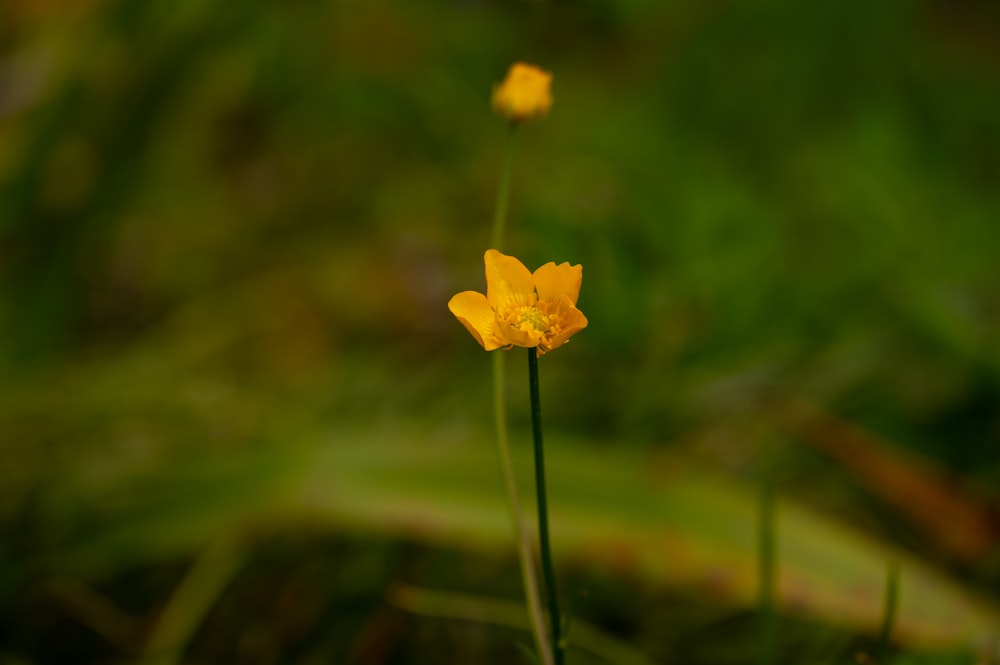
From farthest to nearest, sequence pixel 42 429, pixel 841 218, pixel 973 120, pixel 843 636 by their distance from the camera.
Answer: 1. pixel 973 120
2. pixel 841 218
3. pixel 42 429
4. pixel 843 636

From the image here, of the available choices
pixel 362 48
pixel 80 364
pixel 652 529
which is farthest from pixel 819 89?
pixel 80 364

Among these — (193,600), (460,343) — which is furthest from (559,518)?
(460,343)

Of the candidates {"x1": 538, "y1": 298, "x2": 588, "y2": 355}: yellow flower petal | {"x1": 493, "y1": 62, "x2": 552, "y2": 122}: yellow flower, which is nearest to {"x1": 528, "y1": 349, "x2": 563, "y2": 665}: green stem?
{"x1": 538, "y1": 298, "x2": 588, "y2": 355}: yellow flower petal

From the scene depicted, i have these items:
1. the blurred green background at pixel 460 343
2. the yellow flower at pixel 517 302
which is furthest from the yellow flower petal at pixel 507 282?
the blurred green background at pixel 460 343

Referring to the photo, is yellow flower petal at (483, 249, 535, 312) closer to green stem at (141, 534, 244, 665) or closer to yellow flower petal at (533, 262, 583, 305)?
yellow flower petal at (533, 262, 583, 305)

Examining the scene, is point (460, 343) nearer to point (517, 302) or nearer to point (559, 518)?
point (559, 518)

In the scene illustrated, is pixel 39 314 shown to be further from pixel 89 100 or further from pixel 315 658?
pixel 315 658

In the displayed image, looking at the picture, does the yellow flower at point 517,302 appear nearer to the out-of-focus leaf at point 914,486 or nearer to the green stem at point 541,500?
the green stem at point 541,500
